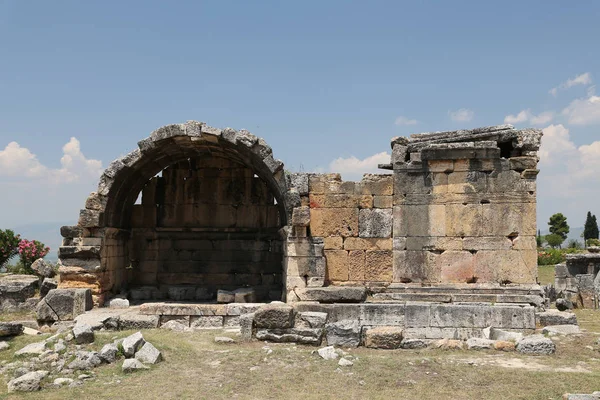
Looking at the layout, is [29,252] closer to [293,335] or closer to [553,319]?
[293,335]

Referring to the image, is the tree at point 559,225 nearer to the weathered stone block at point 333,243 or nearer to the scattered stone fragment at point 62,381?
the weathered stone block at point 333,243

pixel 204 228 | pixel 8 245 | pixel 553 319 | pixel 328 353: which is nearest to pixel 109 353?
pixel 328 353

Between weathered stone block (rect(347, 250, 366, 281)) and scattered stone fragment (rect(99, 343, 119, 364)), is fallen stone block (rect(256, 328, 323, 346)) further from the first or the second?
scattered stone fragment (rect(99, 343, 119, 364))

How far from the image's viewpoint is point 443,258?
10.8m

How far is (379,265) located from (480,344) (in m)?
2.74

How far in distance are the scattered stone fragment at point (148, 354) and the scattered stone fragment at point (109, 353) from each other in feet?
1.06

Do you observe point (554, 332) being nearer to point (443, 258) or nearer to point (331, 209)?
point (443, 258)

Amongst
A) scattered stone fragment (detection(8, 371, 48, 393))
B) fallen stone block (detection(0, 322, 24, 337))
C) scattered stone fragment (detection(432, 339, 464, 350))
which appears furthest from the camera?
fallen stone block (detection(0, 322, 24, 337))

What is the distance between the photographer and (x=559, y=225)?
181 feet

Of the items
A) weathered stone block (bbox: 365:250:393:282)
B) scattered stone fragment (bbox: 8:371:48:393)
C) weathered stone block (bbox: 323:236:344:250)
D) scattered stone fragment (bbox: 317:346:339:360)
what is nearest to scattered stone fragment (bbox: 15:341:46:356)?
scattered stone fragment (bbox: 8:371:48:393)

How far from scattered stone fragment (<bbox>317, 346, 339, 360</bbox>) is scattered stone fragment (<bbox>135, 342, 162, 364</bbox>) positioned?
7.98 feet

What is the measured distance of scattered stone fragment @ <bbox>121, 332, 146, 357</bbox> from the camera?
823 cm

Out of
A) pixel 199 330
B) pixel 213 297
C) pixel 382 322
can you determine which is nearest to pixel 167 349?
pixel 199 330

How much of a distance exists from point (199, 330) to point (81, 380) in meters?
3.27
